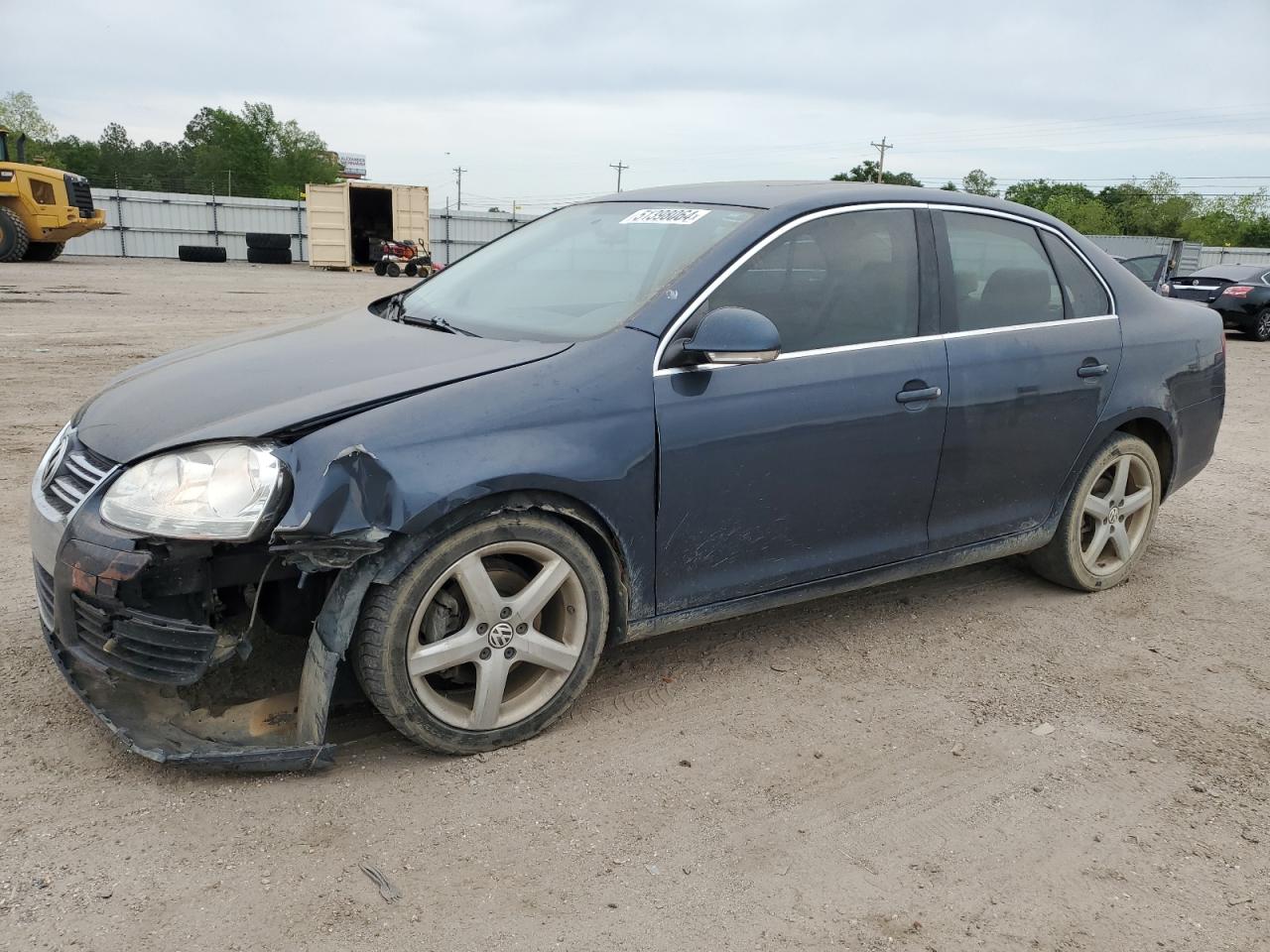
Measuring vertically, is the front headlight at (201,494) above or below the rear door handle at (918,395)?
below

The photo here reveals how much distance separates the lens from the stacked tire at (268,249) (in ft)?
121

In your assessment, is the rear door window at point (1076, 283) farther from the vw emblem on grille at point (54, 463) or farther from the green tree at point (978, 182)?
the green tree at point (978, 182)

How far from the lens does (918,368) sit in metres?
3.65

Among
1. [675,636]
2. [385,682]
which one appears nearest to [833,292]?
[675,636]

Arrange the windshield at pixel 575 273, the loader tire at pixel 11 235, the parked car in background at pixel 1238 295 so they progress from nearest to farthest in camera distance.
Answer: the windshield at pixel 575 273 < the parked car in background at pixel 1238 295 < the loader tire at pixel 11 235

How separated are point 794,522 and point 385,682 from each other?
1412 mm

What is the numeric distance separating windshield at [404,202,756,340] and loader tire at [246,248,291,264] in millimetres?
35545

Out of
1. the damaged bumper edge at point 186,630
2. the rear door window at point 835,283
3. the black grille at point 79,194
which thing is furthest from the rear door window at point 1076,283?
the black grille at point 79,194

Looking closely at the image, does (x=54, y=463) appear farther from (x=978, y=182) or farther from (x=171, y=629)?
(x=978, y=182)

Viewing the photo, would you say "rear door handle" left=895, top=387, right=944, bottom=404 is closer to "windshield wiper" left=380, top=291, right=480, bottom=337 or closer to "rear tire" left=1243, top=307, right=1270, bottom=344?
"windshield wiper" left=380, top=291, right=480, bottom=337

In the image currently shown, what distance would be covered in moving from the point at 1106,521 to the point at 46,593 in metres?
4.02

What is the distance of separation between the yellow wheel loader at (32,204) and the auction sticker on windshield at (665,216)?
25.2m

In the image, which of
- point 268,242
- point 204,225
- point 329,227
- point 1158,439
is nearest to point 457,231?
point 268,242

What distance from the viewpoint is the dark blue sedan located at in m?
2.69
